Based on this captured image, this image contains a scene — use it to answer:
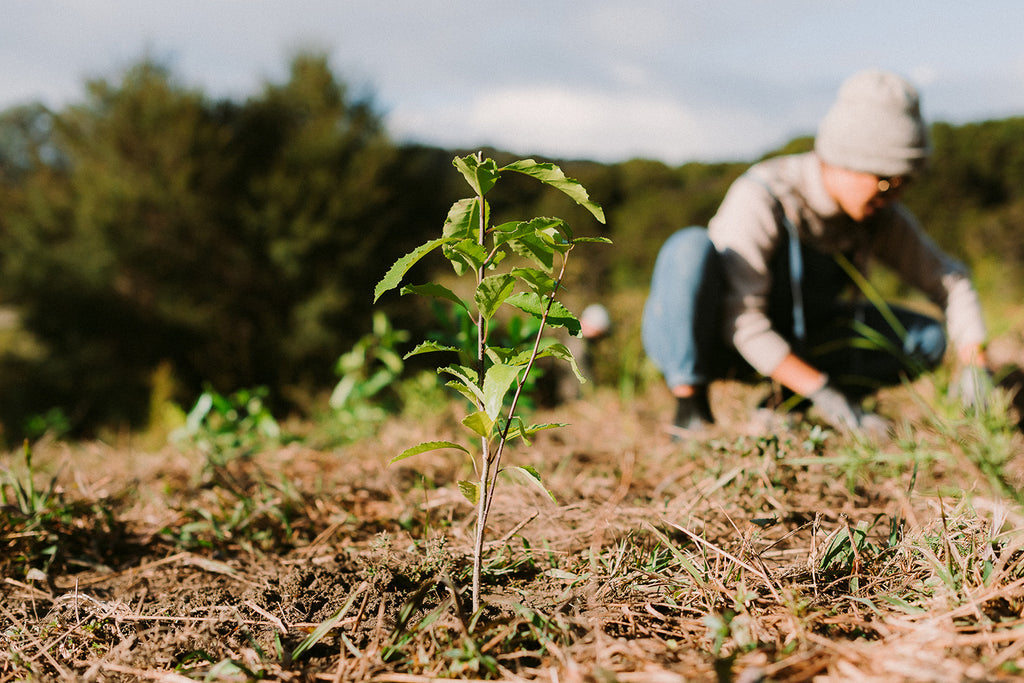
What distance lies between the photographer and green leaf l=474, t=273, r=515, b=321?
730 mm

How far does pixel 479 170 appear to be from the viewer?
0.72 metres

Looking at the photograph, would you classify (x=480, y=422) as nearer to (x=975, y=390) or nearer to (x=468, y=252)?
(x=468, y=252)

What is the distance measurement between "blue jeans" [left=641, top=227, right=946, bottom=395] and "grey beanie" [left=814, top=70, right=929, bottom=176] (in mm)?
385

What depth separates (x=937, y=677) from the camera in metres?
0.58

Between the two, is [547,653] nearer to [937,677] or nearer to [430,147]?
→ [937,677]

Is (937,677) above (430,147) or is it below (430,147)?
below

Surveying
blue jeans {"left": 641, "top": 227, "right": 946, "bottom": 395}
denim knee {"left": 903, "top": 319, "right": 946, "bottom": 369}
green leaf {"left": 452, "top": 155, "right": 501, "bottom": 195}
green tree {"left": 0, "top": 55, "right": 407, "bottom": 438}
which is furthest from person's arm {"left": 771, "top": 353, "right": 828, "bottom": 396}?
green tree {"left": 0, "top": 55, "right": 407, "bottom": 438}

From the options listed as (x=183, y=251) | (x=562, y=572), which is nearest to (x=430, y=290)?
(x=562, y=572)

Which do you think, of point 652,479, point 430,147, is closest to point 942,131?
point 430,147

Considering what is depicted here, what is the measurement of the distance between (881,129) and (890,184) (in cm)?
21

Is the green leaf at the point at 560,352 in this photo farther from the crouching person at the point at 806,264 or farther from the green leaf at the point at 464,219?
the crouching person at the point at 806,264

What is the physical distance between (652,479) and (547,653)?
80cm

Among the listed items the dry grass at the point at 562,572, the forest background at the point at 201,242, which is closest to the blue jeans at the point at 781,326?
the dry grass at the point at 562,572

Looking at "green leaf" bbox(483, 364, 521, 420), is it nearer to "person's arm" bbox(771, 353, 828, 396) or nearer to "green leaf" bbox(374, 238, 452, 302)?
"green leaf" bbox(374, 238, 452, 302)
